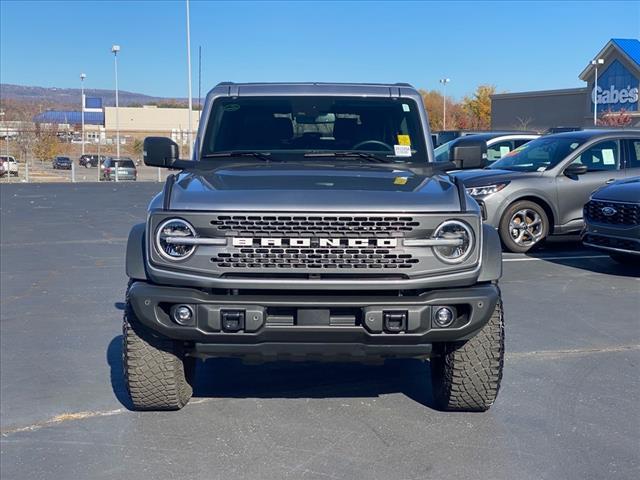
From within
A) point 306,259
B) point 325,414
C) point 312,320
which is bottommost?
point 325,414

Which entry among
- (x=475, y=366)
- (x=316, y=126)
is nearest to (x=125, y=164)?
(x=316, y=126)

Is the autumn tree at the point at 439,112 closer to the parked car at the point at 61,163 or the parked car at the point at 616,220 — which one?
the parked car at the point at 61,163

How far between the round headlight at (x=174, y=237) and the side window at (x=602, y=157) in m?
8.64

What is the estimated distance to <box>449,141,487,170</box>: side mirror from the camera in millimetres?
5660

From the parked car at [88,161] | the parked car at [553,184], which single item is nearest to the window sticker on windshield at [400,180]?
the parked car at [553,184]

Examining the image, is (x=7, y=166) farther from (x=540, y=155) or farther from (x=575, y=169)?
(x=575, y=169)

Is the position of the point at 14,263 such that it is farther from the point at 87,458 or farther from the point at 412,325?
the point at 412,325

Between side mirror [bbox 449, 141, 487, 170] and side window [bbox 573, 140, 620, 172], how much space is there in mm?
6456

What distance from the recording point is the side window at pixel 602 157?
11.7 metres

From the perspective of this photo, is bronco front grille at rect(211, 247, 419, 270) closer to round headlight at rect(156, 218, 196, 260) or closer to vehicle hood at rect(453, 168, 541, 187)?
round headlight at rect(156, 218, 196, 260)

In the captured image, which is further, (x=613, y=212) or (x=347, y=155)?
(x=613, y=212)

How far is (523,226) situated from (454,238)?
7.37 m

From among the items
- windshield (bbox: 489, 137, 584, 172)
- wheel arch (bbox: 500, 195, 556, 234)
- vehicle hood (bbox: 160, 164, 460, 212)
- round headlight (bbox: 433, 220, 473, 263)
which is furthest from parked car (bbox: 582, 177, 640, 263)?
round headlight (bbox: 433, 220, 473, 263)

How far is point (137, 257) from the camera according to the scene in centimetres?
439
